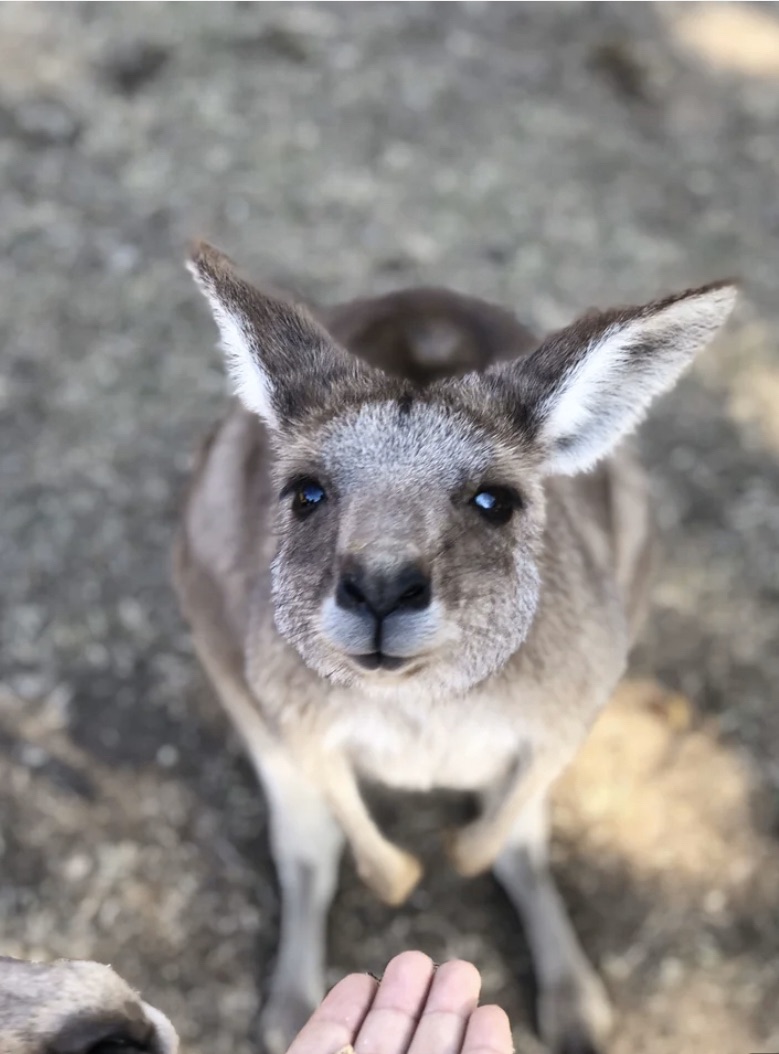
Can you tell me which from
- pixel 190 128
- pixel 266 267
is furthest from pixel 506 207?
pixel 190 128

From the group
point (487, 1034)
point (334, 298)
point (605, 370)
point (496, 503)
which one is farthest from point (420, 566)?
point (334, 298)

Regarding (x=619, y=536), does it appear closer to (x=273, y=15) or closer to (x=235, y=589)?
(x=235, y=589)

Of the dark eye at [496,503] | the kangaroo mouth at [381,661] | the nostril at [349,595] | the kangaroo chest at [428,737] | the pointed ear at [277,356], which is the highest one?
the pointed ear at [277,356]

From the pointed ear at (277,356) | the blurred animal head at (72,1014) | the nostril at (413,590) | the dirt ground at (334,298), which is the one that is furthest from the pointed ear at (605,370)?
the dirt ground at (334,298)

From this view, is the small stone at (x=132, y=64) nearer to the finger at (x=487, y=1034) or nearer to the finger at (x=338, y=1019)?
the finger at (x=338, y=1019)

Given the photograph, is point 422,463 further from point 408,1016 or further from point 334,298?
point 334,298

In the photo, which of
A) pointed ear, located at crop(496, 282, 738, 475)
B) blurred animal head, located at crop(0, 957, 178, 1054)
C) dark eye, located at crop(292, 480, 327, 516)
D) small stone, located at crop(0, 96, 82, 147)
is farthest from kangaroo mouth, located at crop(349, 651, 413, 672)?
small stone, located at crop(0, 96, 82, 147)

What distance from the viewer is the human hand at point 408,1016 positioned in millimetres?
2021

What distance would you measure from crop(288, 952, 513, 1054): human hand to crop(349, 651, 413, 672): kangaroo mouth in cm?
80

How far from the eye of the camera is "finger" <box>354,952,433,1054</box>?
206cm

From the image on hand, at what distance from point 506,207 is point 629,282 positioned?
574 millimetres

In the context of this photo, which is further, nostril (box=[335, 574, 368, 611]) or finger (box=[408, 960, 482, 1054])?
finger (box=[408, 960, 482, 1054])

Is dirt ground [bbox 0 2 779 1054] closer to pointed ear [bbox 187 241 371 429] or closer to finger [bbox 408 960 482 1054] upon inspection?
finger [bbox 408 960 482 1054]

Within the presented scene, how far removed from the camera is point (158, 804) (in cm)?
290
